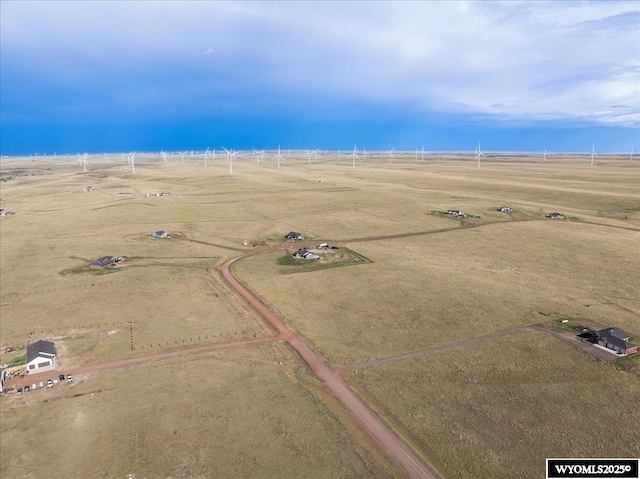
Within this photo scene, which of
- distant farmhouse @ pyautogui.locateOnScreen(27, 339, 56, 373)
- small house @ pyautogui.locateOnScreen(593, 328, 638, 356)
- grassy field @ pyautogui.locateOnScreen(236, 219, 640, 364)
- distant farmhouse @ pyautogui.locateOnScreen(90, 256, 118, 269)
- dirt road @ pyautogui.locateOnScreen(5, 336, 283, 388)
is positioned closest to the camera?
dirt road @ pyautogui.locateOnScreen(5, 336, 283, 388)

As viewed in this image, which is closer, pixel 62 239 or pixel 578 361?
pixel 578 361

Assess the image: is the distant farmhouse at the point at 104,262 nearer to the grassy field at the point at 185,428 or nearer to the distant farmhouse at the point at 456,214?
the grassy field at the point at 185,428

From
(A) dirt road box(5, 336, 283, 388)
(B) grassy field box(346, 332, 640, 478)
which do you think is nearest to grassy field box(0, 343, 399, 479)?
(A) dirt road box(5, 336, 283, 388)

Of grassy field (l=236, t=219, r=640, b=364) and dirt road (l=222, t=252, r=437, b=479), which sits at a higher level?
grassy field (l=236, t=219, r=640, b=364)

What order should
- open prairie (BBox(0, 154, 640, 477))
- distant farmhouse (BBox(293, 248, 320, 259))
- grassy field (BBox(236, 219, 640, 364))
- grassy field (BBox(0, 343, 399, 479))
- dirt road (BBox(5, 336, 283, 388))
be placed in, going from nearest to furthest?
grassy field (BBox(0, 343, 399, 479)), open prairie (BBox(0, 154, 640, 477)), dirt road (BBox(5, 336, 283, 388)), grassy field (BBox(236, 219, 640, 364)), distant farmhouse (BBox(293, 248, 320, 259))

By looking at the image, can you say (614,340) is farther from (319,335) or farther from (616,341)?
(319,335)

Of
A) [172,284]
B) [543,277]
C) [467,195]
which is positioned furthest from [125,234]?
[467,195]

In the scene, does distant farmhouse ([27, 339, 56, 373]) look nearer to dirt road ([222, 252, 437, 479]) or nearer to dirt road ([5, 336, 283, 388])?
dirt road ([5, 336, 283, 388])

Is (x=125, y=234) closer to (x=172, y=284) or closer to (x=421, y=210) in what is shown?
(x=172, y=284)
